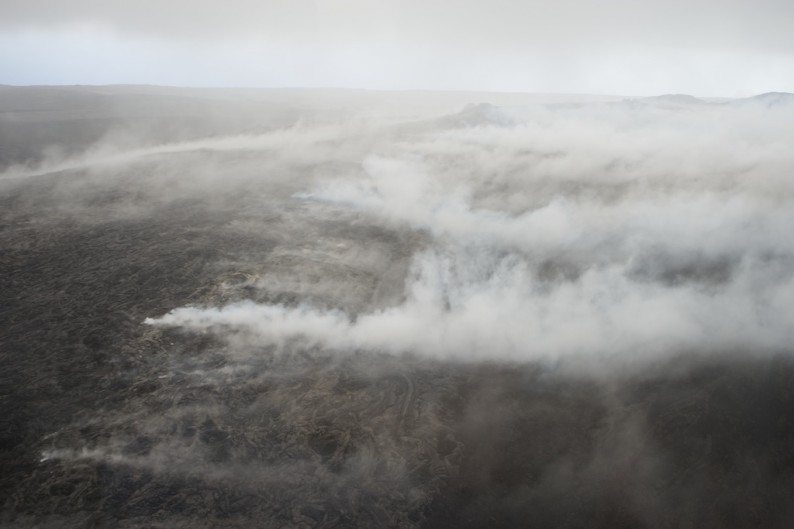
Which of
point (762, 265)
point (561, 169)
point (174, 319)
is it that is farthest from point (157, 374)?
point (561, 169)

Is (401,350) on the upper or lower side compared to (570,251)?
lower

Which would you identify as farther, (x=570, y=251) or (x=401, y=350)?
(x=570, y=251)

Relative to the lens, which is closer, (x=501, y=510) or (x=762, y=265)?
(x=501, y=510)

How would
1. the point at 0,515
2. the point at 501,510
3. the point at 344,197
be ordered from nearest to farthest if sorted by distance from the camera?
the point at 0,515
the point at 501,510
the point at 344,197

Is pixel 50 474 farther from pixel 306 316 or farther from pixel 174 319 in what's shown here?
pixel 306 316

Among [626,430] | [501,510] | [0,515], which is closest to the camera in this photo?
[0,515]

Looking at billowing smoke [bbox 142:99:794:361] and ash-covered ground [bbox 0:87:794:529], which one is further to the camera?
billowing smoke [bbox 142:99:794:361]

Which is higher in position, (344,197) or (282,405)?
(344,197)

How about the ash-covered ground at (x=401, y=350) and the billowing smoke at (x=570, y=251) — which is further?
the billowing smoke at (x=570, y=251)
